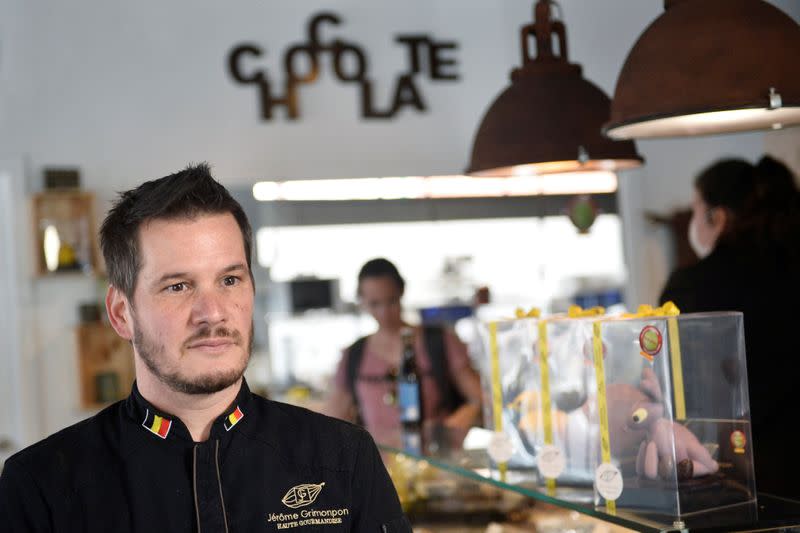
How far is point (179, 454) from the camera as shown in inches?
65.5

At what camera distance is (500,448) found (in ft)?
8.18

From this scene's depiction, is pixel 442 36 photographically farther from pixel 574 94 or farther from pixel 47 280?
pixel 574 94

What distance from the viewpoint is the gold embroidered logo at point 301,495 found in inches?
66.0

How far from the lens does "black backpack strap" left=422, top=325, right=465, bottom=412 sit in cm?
444

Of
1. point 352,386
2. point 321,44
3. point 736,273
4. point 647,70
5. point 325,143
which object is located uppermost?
point 321,44

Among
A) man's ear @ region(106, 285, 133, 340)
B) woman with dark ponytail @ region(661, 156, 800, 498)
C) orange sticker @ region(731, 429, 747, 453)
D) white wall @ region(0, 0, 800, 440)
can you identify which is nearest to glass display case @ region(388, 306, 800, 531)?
orange sticker @ region(731, 429, 747, 453)

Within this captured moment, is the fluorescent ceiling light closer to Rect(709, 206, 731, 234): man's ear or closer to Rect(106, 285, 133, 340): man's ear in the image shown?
Rect(709, 206, 731, 234): man's ear

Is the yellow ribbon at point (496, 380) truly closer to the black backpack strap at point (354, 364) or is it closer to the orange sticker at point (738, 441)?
the orange sticker at point (738, 441)

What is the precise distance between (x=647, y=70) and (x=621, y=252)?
4.06 meters

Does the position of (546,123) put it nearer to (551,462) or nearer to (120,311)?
(551,462)

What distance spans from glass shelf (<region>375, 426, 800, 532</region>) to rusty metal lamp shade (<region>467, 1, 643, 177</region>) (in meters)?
0.75

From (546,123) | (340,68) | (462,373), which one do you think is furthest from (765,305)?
(340,68)

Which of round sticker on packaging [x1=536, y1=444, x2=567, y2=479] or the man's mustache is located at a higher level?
the man's mustache

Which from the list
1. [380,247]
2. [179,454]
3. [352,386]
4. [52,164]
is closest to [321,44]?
[380,247]
